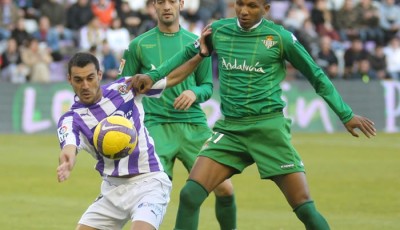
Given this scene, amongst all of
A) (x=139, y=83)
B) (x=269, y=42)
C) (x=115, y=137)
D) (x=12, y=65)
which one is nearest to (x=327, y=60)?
(x=12, y=65)

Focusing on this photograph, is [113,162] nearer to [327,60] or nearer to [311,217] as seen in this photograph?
[311,217]

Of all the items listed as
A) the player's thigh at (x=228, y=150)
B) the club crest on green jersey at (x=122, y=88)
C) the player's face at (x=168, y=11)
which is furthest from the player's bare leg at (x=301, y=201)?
the player's face at (x=168, y=11)

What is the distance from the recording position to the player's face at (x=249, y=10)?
8125mm

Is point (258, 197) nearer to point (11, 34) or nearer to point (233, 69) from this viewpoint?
point (233, 69)

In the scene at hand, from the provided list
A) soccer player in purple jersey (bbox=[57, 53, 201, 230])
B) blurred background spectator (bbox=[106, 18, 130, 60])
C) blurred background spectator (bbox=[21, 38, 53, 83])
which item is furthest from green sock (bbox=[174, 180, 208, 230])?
blurred background spectator (bbox=[106, 18, 130, 60])

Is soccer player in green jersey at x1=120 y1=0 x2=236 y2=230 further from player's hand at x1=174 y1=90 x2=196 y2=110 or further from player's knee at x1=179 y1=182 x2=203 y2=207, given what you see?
player's knee at x1=179 y1=182 x2=203 y2=207

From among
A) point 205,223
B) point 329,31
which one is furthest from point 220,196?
point 329,31

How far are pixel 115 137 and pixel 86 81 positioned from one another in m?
0.52

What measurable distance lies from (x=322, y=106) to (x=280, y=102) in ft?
54.7

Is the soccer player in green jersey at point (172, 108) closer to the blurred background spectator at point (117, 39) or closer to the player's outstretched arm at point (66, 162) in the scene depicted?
the player's outstretched arm at point (66, 162)

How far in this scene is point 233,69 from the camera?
8312mm

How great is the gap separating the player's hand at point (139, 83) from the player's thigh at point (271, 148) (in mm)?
931

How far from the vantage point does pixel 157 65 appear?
9797mm

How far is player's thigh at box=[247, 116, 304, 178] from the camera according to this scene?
8.16 meters
